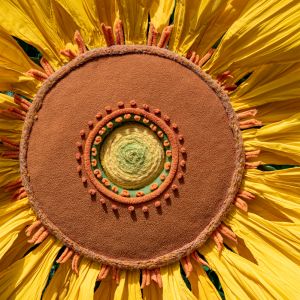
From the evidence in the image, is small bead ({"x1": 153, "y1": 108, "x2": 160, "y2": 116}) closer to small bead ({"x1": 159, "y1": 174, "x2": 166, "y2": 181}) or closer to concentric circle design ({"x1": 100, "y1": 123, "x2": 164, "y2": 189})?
concentric circle design ({"x1": 100, "y1": 123, "x2": 164, "y2": 189})

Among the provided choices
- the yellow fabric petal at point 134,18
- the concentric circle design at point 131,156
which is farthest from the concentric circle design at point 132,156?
the yellow fabric petal at point 134,18

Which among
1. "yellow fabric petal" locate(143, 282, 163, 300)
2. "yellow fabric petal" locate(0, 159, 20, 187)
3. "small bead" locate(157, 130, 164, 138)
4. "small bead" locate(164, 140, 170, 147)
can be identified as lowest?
"yellow fabric petal" locate(143, 282, 163, 300)

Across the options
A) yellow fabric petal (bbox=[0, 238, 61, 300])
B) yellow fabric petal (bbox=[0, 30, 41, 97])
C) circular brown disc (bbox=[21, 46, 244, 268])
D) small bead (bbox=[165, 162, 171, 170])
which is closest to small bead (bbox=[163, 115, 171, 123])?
circular brown disc (bbox=[21, 46, 244, 268])

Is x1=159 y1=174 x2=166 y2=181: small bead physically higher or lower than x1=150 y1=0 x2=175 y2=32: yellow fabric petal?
lower

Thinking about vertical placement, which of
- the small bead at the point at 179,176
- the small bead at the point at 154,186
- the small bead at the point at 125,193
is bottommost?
the small bead at the point at 125,193

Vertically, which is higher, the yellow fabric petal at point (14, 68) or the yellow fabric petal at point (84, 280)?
the yellow fabric petal at point (14, 68)

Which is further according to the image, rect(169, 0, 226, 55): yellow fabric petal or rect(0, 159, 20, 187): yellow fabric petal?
rect(0, 159, 20, 187): yellow fabric petal

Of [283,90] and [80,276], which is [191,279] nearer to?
[80,276]

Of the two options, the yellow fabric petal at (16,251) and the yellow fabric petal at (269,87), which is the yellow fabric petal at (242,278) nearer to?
the yellow fabric petal at (269,87)
